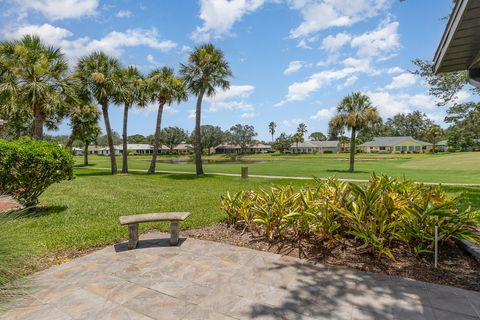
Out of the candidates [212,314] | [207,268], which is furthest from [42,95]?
[212,314]

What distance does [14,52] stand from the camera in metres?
15.4

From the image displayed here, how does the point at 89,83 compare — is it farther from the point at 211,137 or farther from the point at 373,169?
the point at 211,137

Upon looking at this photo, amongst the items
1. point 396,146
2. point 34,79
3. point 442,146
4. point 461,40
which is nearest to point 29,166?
point 461,40

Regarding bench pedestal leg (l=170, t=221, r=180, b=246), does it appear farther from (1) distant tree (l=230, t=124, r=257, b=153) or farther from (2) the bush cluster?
(1) distant tree (l=230, t=124, r=257, b=153)

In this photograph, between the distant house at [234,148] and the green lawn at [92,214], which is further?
the distant house at [234,148]

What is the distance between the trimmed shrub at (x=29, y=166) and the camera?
21.5 feet

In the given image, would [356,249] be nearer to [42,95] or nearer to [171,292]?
[171,292]

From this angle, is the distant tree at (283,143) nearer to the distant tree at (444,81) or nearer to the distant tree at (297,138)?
the distant tree at (297,138)

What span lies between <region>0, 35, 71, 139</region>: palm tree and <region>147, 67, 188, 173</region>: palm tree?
6230 mm

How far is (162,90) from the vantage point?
69.2ft

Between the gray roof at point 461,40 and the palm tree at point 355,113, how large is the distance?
18.8 metres

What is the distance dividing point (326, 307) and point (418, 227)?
2.16 m

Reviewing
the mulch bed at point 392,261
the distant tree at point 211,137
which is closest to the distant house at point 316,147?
the distant tree at point 211,137

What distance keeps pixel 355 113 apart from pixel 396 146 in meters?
62.0
